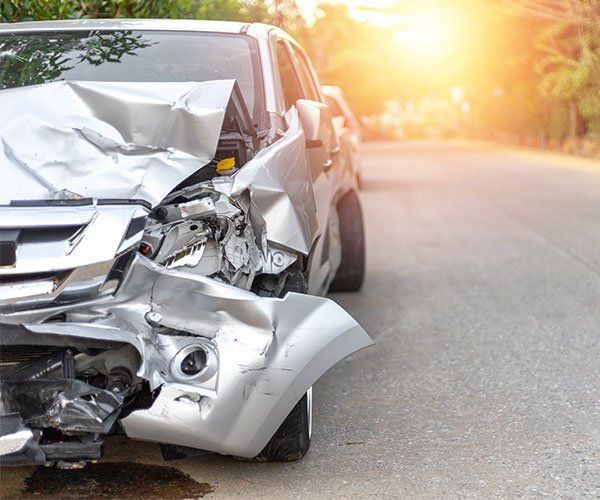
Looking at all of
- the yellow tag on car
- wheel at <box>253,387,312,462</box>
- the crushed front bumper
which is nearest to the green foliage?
the yellow tag on car

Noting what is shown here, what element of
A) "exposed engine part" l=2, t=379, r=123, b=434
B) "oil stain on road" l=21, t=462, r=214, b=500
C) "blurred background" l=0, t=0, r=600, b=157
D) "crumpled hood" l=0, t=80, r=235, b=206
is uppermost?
"crumpled hood" l=0, t=80, r=235, b=206

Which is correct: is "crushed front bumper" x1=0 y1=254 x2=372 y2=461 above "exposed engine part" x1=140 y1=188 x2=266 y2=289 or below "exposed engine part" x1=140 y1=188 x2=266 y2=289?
below

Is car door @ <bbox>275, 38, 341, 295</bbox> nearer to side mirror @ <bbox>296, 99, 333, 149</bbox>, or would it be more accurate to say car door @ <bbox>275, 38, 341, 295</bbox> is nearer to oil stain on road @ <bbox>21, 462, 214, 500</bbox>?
side mirror @ <bbox>296, 99, 333, 149</bbox>

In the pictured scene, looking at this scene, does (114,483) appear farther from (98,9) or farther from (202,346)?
(98,9)

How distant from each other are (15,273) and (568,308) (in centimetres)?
528

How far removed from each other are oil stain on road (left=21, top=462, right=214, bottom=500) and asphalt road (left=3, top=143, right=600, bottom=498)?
22 mm

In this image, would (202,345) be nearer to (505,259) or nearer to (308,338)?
(308,338)

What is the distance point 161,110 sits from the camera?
4332 mm

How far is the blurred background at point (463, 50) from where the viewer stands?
9812 mm

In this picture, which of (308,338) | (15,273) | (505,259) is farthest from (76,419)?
(505,259)

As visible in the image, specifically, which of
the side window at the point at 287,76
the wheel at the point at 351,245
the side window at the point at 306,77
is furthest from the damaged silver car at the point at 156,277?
the wheel at the point at 351,245

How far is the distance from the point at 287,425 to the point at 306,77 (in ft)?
10.6

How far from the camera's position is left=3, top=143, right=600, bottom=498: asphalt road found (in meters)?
4.21

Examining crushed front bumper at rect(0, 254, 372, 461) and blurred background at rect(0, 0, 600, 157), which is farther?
blurred background at rect(0, 0, 600, 157)
